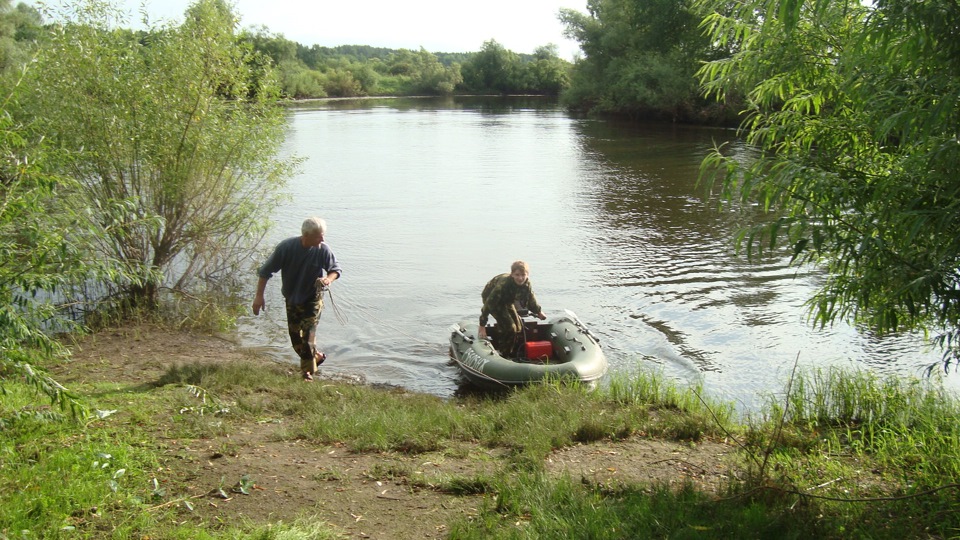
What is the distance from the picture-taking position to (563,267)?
1587 centimetres

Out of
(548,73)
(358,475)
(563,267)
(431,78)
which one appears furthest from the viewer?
(431,78)

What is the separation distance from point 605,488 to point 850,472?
166cm

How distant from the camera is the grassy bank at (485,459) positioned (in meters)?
4.05

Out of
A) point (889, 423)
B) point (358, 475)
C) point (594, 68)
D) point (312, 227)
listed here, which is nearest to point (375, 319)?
point (312, 227)

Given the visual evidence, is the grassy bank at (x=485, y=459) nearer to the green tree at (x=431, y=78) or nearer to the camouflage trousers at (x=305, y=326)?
Result: the camouflage trousers at (x=305, y=326)

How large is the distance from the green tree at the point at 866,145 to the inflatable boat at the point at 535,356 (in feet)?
11.4

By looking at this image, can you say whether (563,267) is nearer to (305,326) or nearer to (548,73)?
(305,326)

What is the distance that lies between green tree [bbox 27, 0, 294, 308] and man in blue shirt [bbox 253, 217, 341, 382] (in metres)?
2.51

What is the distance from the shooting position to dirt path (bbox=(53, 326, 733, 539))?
4.36 m

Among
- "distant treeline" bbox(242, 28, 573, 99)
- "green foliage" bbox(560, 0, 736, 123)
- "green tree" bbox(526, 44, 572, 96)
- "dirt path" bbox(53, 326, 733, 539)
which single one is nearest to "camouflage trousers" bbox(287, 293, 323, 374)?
"dirt path" bbox(53, 326, 733, 539)

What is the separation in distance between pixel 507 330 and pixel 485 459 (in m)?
4.20

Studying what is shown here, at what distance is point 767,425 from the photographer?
606 centimetres

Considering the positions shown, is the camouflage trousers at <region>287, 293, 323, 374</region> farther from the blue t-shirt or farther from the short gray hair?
the short gray hair

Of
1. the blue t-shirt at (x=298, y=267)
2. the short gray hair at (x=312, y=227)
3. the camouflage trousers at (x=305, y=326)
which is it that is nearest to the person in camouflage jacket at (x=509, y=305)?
the camouflage trousers at (x=305, y=326)
